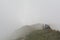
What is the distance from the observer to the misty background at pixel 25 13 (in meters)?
1.25

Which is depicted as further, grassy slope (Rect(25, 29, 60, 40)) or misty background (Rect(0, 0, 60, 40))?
misty background (Rect(0, 0, 60, 40))

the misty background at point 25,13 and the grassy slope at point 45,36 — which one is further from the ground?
the misty background at point 25,13

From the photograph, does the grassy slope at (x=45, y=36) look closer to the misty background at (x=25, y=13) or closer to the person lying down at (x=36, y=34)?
the person lying down at (x=36, y=34)

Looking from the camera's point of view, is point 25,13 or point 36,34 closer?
point 36,34

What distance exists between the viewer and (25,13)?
1.36 meters

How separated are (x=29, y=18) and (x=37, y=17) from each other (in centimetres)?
8

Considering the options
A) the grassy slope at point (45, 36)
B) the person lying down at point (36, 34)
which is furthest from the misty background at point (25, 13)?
the grassy slope at point (45, 36)

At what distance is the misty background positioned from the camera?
4.10 ft

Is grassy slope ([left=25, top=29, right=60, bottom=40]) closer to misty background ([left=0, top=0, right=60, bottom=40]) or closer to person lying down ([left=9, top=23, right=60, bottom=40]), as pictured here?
person lying down ([left=9, top=23, right=60, bottom=40])

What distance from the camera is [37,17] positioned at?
136 centimetres

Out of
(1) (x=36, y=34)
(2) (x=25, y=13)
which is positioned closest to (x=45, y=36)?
(1) (x=36, y=34)

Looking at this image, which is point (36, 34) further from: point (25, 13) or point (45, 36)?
point (25, 13)

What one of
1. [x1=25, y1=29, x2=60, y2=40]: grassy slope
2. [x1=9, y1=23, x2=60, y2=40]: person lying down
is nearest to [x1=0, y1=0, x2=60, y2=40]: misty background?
[x1=9, y1=23, x2=60, y2=40]: person lying down

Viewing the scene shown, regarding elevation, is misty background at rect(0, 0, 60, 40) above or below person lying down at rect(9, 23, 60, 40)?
above
